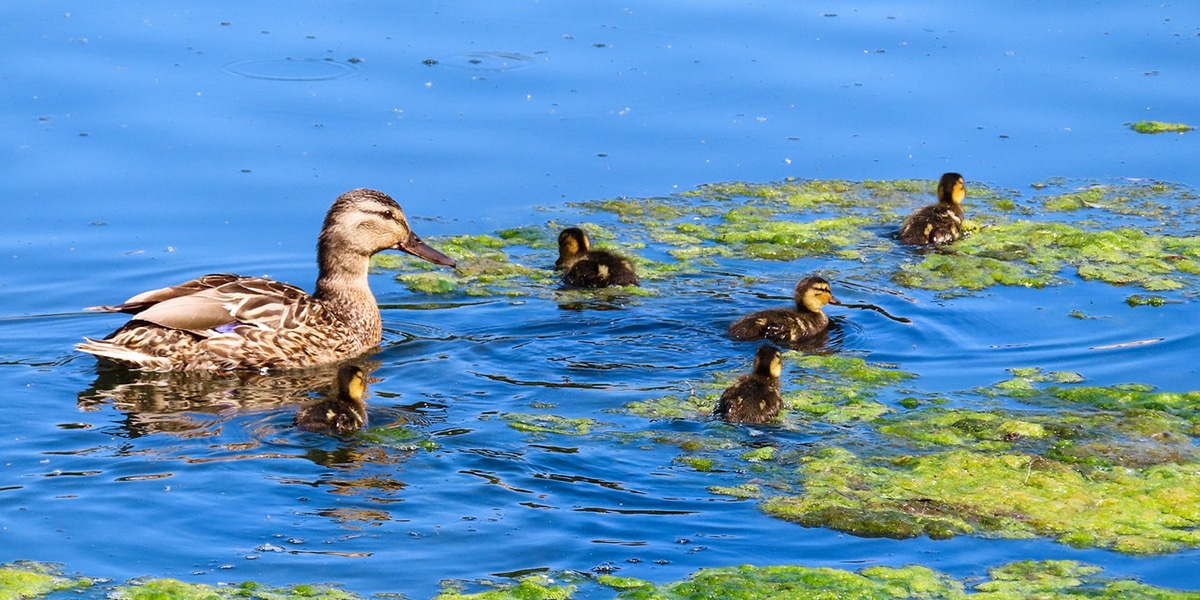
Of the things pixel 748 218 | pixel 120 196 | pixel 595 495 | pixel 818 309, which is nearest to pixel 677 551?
pixel 595 495

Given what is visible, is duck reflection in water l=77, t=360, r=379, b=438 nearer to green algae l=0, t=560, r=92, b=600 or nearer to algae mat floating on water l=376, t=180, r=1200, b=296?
algae mat floating on water l=376, t=180, r=1200, b=296

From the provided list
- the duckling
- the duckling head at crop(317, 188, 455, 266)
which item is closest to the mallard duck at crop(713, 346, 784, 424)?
the duckling

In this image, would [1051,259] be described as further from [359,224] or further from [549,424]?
[359,224]

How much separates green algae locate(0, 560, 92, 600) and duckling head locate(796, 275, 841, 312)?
15.4 ft

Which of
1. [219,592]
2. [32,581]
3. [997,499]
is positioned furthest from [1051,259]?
[32,581]

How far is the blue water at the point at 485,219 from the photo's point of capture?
699cm

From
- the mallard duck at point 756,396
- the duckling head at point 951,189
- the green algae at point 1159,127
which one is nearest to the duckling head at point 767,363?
the mallard duck at point 756,396

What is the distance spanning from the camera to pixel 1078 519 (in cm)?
717

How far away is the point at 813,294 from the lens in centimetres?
979

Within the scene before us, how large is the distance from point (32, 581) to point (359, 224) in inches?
158

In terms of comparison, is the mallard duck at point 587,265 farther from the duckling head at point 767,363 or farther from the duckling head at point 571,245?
the duckling head at point 767,363

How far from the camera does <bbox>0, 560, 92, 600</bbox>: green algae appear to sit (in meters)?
6.33

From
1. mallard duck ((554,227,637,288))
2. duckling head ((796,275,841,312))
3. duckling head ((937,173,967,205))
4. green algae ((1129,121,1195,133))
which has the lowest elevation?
duckling head ((796,275,841,312))

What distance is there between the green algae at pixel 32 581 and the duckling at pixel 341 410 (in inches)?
69.7
